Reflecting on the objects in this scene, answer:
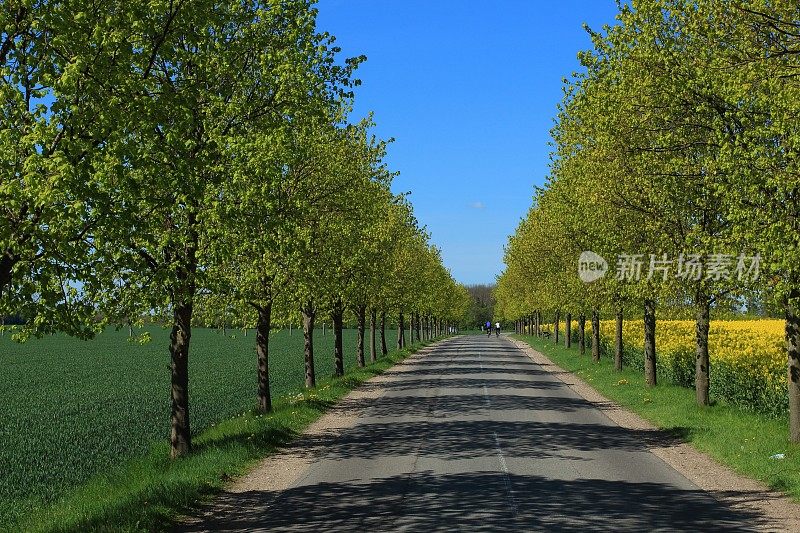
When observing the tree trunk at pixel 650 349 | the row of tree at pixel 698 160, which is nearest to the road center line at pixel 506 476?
the row of tree at pixel 698 160

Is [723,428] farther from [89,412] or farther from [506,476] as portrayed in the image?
[89,412]

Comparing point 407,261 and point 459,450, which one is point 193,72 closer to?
point 459,450

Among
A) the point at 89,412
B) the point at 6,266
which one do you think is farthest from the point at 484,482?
the point at 89,412

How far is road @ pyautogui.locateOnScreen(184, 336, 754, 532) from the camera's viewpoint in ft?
35.8

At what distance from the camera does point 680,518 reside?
11.1m

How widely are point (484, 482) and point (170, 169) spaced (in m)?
7.56

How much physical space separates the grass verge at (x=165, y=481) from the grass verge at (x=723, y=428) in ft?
32.5

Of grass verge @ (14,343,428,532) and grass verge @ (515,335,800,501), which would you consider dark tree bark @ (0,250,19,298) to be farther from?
grass verge @ (515,335,800,501)

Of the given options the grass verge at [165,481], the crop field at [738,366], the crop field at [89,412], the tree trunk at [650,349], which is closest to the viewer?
the grass verge at [165,481]

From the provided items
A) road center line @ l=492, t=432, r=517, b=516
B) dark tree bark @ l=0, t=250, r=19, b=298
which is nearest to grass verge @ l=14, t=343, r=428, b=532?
dark tree bark @ l=0, t=250, r=19, b=298

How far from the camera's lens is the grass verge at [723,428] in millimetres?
14289

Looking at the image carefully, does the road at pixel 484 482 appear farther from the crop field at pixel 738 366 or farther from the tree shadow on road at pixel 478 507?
the crop field at pixel 738 366

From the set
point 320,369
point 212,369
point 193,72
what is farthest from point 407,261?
point 193,72

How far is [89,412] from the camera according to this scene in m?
27.3
